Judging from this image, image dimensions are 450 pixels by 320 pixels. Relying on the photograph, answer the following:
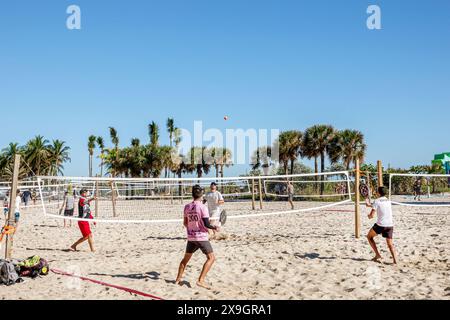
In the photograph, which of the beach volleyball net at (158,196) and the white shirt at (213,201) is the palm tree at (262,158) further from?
the white shirt at (213,201)

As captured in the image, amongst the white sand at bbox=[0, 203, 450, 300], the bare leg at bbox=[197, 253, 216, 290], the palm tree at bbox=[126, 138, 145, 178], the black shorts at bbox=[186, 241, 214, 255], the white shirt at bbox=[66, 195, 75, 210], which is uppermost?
the palm tree at bbox=[126, 138, 145, 178]

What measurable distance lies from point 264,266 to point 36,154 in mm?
62763

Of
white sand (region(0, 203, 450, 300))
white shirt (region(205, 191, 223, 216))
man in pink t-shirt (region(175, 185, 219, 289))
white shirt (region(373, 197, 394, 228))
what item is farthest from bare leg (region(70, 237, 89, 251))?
white shirt (region(373, 197, 394, 228))

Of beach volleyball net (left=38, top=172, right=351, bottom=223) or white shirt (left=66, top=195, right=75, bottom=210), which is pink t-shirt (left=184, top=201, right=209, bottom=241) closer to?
beach volleyball net (left=38, top=172, right=351, bottom=223)

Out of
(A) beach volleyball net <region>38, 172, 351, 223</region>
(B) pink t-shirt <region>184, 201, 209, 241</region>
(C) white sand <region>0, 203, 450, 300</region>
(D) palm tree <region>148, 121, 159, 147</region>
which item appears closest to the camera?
(C) white sand <region>0, 203, 450, 300</region>

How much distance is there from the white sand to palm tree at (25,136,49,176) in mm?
55905

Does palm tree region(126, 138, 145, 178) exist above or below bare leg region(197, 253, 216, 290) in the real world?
above

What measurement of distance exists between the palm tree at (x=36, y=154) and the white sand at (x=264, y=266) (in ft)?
183

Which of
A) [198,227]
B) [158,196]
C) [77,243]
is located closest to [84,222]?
[77,243]

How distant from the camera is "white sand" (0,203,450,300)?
601 cm

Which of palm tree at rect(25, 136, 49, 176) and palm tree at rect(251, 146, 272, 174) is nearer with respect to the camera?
palm tree at rect(251, 146, 272, 174)

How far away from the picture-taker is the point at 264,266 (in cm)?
743

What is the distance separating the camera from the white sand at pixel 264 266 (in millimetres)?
6012

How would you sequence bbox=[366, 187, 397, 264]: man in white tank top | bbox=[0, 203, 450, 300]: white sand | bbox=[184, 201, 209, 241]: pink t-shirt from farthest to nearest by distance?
bbox=[366, 187, 397, 264]: man in white tank top
bbox=[184, 201, 209, 241]: pink t-shirt
bbox=[0, 203, 450, 300]: white sand
